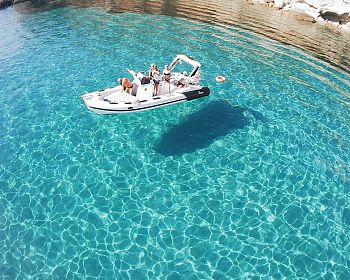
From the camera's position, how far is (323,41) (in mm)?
36344

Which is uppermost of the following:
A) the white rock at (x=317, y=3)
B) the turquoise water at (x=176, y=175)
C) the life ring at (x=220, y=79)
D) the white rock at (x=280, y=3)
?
the white rock at (x=317, y=3)

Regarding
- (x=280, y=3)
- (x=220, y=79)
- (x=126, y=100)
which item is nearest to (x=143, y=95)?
(x=126, y=100)

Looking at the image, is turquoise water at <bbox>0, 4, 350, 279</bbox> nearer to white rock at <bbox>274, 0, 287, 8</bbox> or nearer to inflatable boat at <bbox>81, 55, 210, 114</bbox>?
inflatable boat at <bbox>81, 55, 210, 114</bbox>

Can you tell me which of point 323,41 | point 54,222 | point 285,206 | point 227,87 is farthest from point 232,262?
point 323,41

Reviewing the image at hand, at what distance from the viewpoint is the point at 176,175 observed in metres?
17.2

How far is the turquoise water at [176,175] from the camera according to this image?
44.0 ft

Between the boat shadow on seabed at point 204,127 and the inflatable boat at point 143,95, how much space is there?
5.26 ft

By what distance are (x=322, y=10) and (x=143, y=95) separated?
3234 cm

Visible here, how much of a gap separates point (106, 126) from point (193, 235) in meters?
9.67

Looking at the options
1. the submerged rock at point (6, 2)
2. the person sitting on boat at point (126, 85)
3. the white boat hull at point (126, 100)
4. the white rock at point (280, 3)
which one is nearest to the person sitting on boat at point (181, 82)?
the white boat hull at point (126, 100)

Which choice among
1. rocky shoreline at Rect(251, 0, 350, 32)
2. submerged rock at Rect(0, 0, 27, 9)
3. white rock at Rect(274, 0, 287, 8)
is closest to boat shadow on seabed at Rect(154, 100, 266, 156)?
rocky shoreline at Rect(251, 0, 350, 32)

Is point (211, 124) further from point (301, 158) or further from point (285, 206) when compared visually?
point (285, 206)

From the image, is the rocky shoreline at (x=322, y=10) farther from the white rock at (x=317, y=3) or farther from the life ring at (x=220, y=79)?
the life ring at (x=220, y=79)

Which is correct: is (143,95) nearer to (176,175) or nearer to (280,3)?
(176,175)
